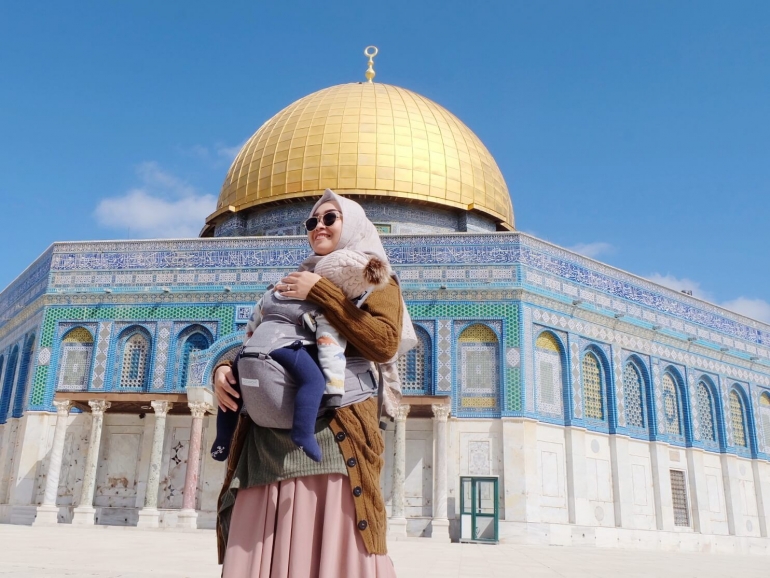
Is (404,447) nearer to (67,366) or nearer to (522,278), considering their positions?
(522,278)

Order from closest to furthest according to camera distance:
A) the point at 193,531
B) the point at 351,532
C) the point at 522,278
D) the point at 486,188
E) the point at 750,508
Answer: the point at 351,532
the point at 193,531
the point at 522,278
the point at 750,508
the point at 486,188

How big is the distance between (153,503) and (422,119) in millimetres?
11478

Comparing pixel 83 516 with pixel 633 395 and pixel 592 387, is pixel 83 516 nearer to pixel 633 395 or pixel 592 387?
pixel 592 387

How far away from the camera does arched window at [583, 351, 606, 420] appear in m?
15.5

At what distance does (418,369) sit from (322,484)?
12671 mm

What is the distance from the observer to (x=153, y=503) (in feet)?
45.7

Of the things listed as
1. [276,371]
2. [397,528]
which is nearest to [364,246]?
[276,371]

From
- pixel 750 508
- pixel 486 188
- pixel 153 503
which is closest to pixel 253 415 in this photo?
pixel 153 503

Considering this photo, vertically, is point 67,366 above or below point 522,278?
below

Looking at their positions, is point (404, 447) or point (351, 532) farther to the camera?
point (404, 447)

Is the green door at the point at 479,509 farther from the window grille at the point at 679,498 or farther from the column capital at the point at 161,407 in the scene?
the column capital at the point at 161,407

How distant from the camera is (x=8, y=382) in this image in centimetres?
1806

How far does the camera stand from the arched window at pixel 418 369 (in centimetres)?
1472

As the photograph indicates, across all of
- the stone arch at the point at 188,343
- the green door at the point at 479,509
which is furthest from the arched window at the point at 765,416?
the stone arch at the point at 188,343
